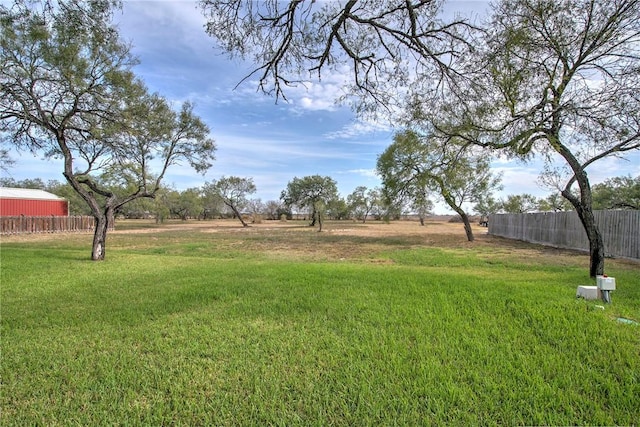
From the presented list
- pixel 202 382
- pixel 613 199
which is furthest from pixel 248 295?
pixel 613 199

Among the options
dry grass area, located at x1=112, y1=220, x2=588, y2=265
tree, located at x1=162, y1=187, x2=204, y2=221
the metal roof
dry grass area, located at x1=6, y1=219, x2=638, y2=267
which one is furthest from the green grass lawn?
tree, located at x1=162, y1=187, x2=204, y2=221

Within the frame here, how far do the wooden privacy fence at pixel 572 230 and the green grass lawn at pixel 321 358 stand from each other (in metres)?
8.86

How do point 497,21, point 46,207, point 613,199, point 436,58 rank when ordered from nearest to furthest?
point 436,58 < point 497,21 < point 613,199 < point 46,207

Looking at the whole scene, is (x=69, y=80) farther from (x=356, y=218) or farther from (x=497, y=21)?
(x=356, y=218)

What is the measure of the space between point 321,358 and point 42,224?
30.5 meters

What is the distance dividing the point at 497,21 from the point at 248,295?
650 cm

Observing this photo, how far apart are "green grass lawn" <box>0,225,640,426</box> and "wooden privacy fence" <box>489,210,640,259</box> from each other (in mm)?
8858

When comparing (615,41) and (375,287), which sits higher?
(615,41)

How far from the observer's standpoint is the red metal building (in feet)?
86.2

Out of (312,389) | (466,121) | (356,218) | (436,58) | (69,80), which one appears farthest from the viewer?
(356,218)

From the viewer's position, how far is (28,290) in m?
5.71

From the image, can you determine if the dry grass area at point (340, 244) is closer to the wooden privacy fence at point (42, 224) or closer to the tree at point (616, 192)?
the wooden privacy fence at point (42, 224)

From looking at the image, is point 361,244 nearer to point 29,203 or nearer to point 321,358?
point 321,358

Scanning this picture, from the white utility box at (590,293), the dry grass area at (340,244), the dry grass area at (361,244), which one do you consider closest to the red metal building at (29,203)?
the dry grass area at (340,244)
